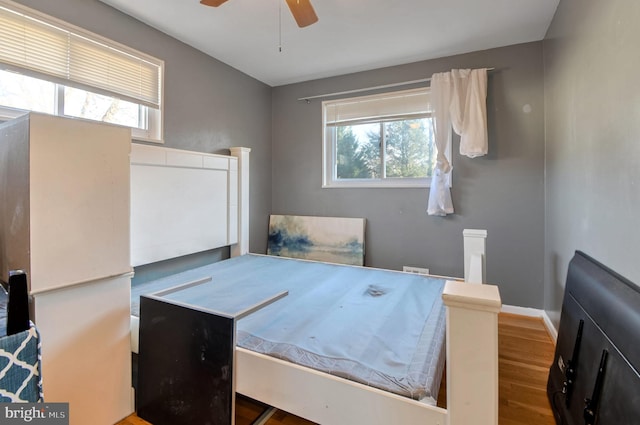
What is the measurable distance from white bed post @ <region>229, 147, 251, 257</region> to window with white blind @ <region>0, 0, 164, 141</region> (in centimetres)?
84

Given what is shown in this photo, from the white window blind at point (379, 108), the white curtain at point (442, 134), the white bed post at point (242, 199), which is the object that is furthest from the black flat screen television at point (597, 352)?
the white bed post at point (242, 199)

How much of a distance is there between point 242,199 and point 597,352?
284 cm

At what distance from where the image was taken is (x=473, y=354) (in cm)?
85

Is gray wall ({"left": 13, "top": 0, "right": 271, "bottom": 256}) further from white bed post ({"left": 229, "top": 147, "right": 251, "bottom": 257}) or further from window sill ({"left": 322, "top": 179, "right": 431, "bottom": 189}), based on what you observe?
window sill ({"left": 322, "top": 179, "right": 431, "bottom": 189})

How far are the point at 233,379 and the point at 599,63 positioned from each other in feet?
7.52

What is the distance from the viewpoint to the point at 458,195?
2.92 m

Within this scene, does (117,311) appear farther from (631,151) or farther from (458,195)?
(458,195)

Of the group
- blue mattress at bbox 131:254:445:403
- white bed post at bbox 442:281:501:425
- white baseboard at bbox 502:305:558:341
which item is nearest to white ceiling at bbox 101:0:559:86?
blue mattress at bbox 131:254:445:403

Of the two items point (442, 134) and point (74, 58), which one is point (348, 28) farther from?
point (74, 58)

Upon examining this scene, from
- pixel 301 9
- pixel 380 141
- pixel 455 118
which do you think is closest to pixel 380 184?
pixel 380 141

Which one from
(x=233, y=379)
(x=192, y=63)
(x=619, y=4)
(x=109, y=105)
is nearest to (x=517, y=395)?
(x=233, y=379)

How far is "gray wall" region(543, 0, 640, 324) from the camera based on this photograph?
1.26m

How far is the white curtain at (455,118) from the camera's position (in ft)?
8.71

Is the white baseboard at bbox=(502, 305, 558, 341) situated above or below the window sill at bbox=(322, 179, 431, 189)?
below
